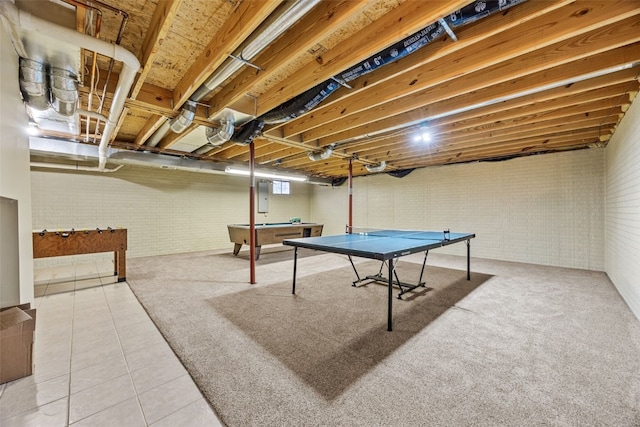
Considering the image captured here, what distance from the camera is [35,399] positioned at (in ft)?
5.33

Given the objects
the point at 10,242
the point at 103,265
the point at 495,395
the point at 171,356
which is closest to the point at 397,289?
the point at 495,395

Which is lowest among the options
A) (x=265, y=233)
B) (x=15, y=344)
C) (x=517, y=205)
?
(x=15, y=344)

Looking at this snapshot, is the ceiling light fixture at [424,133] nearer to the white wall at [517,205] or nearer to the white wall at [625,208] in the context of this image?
the white wall at [625,208]

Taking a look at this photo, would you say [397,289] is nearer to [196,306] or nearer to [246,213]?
[196,306]

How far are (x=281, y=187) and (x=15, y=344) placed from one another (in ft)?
26.6

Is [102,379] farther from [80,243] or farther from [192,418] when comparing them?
[80,243]

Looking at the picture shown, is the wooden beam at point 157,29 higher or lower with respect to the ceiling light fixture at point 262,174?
higher

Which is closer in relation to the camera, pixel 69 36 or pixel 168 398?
pixel 168 398

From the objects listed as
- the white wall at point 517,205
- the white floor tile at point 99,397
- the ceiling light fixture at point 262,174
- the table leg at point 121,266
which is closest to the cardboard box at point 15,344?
the white floor tile at point 99,397

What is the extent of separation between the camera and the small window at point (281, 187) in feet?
31.1

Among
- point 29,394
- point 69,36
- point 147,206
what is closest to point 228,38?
point 69,36

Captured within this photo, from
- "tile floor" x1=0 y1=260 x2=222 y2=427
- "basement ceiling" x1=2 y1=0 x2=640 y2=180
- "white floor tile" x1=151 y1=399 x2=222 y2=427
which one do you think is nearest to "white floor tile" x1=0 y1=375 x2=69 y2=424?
"tile floor" x1=0 y1=260 x2=222 y2=427

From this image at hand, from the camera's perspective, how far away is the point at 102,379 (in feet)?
5.97

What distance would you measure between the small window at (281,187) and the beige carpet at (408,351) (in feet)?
18.6
